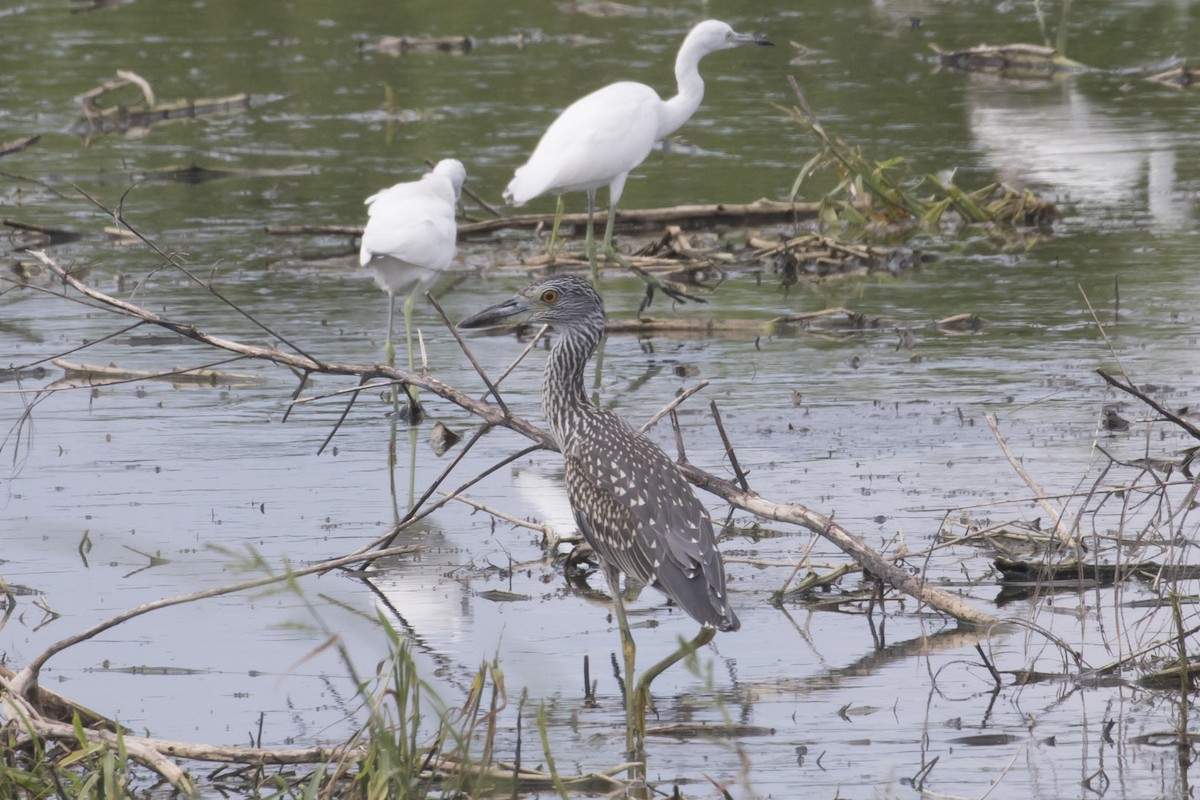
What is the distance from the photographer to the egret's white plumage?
9.81 m

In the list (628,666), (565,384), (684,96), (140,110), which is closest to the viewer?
(628,666)

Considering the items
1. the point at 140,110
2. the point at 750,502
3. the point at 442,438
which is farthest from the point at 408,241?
the point at 140,110

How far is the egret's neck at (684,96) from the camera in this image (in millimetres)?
13219

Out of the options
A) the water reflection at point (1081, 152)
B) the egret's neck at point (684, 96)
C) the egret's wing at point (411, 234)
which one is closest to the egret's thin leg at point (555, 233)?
the egret's neck at point (684, 96)

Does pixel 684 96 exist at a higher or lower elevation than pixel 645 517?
higher

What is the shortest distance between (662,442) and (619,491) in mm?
3510

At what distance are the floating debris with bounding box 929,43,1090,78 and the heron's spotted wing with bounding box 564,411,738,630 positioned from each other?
1733 centimetres

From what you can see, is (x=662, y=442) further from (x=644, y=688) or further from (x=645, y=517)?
(x=644, y=688)

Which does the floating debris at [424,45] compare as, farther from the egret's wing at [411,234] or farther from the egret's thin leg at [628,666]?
the egret's thin leg at [628,666]

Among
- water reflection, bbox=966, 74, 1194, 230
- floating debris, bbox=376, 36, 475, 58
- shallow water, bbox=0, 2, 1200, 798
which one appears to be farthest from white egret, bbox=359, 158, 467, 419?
floating debris, bbox=376, 36, 475, 58

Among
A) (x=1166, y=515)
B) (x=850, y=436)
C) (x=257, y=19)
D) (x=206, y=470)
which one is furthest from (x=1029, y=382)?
(x=257, y=19)

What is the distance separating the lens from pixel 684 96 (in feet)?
44.2

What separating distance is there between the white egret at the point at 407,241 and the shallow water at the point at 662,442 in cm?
56

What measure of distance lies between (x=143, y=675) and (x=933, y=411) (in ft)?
15.0
